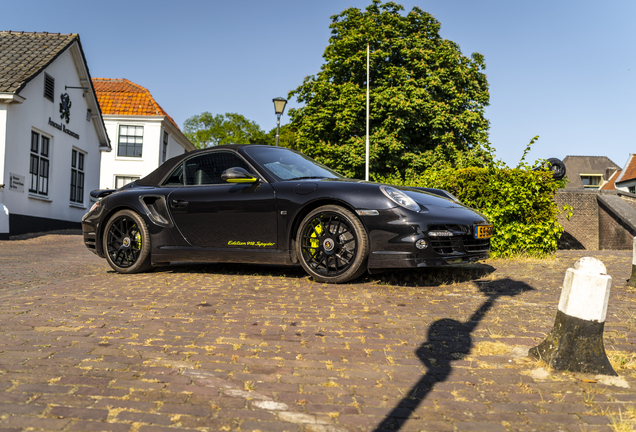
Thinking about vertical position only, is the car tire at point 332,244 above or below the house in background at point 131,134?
below

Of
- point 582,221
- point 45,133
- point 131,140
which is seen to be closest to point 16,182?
point 45,133

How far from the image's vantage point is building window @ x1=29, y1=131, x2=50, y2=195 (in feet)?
59.5

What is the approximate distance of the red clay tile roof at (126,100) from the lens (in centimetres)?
3231

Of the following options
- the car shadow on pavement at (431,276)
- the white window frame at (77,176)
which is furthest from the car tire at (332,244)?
the white window frame at (77,176)

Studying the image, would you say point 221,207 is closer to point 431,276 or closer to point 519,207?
point 431,276

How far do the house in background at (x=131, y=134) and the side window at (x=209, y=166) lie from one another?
2692 cm

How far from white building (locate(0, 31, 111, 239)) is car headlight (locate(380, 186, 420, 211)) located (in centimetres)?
1356

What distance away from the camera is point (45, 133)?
62.0ft

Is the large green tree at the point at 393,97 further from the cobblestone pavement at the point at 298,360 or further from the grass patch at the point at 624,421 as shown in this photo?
the grass patch at the point at 624,421

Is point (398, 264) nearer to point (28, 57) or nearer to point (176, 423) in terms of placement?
point (176, 423)

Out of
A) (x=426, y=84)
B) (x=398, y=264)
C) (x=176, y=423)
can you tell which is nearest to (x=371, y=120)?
(x=426, y=84)

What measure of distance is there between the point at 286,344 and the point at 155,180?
3.98m

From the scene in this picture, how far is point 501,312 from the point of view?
4465mm

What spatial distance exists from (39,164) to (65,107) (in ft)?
10.5
